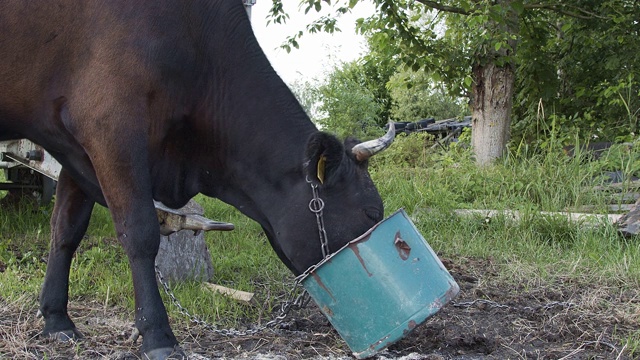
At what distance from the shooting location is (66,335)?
3189 mm

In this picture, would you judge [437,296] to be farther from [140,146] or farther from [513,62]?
[513,62]

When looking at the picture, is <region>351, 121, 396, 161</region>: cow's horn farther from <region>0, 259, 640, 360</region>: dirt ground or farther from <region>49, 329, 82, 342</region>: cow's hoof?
<region>49, 329, 82, 342</region>: cow's hoof

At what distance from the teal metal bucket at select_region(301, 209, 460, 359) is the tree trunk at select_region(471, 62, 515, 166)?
6448 mm

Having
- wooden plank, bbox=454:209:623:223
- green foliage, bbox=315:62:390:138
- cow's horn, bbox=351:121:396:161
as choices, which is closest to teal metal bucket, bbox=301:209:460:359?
cow's horn, bbox=351:121:396:161

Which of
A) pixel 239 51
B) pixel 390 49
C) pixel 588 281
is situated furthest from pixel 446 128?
pixel 239 51

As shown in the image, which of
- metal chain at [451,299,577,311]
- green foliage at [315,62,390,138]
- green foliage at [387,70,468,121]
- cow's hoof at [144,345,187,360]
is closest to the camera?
cow's hoof at [144,345,187,360]

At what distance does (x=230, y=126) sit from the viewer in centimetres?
312

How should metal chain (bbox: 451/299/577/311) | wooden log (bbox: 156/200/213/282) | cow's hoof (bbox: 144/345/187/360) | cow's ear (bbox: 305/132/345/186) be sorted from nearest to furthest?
cow's hoof (bbox: 144/345/187/360) → cow's ear (bbox: 305/132/345/186) → metal chain (bbox: 451/299/577/311) → wooden log (bbox: 156/200/213/282)

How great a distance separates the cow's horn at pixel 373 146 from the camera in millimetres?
3006

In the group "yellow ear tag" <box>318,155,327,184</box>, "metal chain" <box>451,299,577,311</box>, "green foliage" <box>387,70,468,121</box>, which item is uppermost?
"green foliage" <box>387,70,468,121</box>

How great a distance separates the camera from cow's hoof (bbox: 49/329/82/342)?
3176 millimetres

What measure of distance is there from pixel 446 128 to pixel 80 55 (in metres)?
15.2

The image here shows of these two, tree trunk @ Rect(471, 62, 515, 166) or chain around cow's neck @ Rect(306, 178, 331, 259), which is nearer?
chain around cow's neck @ Rect(306, 178, 331, 259)

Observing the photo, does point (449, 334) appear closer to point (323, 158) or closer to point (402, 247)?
point (402, 247)
